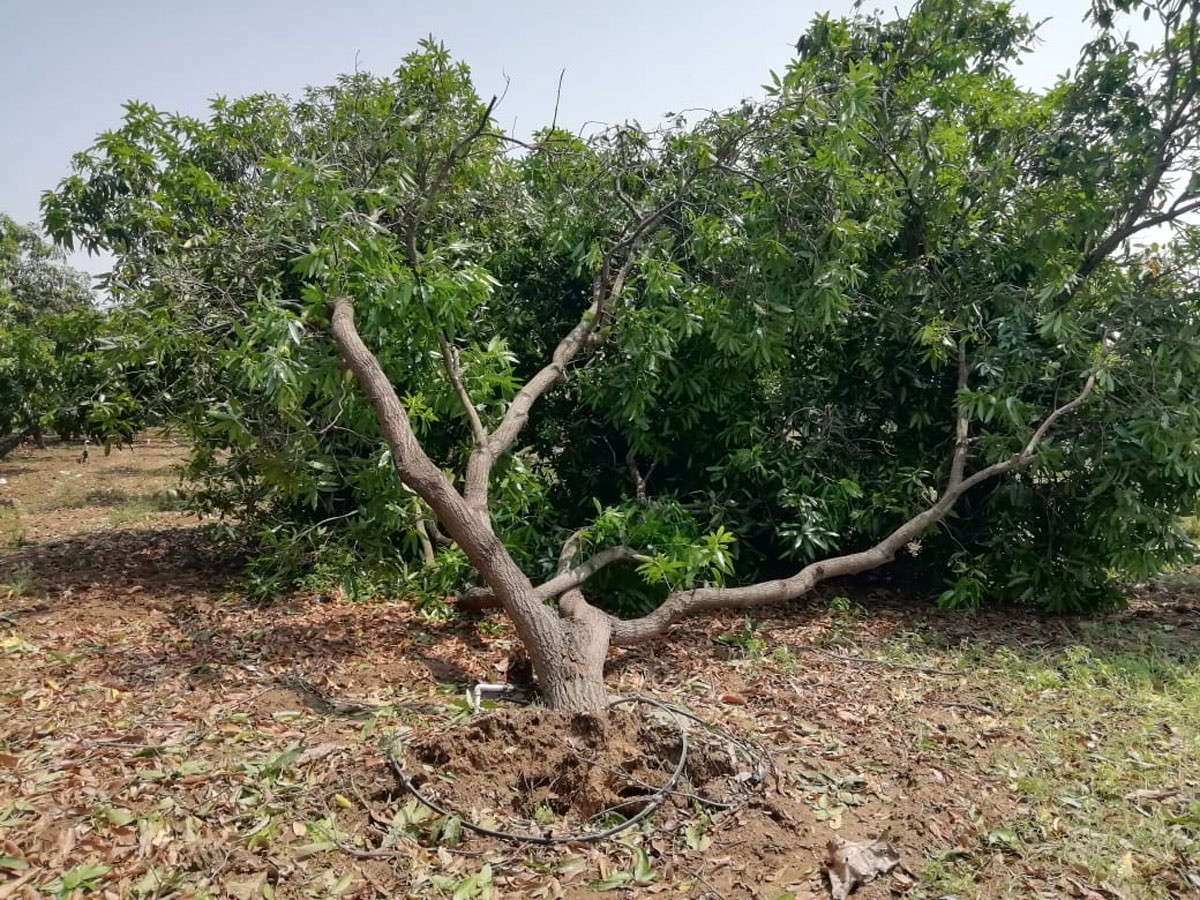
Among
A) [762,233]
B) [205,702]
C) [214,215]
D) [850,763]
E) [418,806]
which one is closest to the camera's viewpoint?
[418,806]

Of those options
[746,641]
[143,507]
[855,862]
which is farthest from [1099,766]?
[143,507]

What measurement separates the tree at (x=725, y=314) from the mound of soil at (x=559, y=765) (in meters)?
1.19

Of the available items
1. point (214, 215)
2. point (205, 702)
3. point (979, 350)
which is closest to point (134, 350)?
point (214, 215)

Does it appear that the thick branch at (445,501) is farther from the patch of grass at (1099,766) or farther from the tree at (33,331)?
the tree at (33,331)

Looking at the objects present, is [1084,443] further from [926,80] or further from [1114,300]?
[926,80]

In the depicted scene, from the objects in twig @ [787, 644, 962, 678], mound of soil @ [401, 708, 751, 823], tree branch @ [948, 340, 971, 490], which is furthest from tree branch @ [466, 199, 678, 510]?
tree branch @ [948, 340, 971, 490]

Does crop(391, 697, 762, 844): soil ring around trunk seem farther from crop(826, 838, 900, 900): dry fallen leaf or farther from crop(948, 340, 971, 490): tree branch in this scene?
crop(948, 340, 971, 490): tree branch

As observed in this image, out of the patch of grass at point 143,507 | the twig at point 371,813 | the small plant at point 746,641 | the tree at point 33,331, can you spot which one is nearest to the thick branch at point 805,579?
the small plant at point 746,641

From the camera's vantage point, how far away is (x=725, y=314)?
5574 mm

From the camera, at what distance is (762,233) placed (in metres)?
5.47

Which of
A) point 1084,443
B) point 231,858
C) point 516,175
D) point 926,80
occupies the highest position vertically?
point 926,80

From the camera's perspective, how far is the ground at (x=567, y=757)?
278 centimetres

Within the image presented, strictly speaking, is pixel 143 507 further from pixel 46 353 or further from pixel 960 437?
pixel 960 437

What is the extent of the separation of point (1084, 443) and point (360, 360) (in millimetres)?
4672
